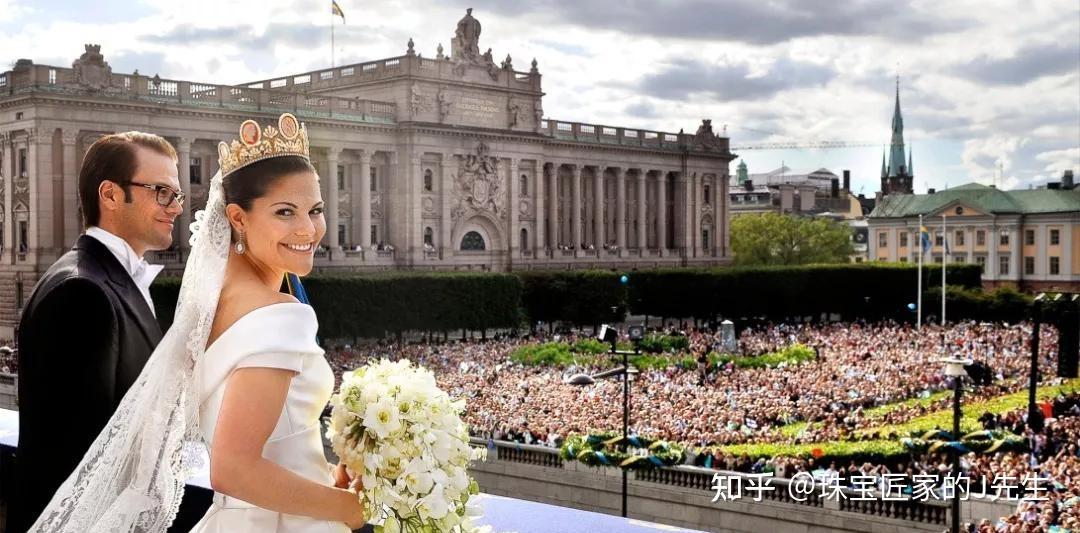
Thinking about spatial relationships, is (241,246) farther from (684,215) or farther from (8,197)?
(684,215)

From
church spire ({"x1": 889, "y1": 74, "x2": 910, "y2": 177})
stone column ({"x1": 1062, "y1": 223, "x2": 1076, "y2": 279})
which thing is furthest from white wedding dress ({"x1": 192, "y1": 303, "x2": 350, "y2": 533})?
church spire ({"x1": 889, "y1": 74, "x2": 910, "y2": 177})

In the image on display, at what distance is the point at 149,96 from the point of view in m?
60.6

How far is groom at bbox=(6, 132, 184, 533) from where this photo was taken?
15.7ft

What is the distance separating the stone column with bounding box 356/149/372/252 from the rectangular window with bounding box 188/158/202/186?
1045 centimetres

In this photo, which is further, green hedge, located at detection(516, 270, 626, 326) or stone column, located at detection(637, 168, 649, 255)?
stone column, located at detection(637, 168, 649, 255)

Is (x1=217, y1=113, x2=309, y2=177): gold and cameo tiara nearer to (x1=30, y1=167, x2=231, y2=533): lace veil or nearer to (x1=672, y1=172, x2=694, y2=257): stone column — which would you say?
(x1=30, y1=167, x2=231, y2=533): lace veil

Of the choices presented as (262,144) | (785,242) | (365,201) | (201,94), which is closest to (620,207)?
(365,201)

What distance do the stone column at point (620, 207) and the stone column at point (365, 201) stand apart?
2444cm

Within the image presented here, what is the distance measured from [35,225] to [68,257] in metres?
56.1

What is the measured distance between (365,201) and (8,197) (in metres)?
20.3

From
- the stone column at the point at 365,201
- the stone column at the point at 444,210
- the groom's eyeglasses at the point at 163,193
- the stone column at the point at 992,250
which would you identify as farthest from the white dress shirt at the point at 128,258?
the stone column at the point at 992,250

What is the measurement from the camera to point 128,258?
5367mm

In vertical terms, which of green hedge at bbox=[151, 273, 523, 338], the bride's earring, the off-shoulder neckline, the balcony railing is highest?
the balcony railing

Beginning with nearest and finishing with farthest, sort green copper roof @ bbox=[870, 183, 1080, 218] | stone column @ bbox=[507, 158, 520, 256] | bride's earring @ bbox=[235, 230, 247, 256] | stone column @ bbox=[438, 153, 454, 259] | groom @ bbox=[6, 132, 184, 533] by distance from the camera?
bride's earring @ bbox=[235, 230, 247, 256] → groom @ bbox=[6, 132, 184, 533] → stone column @ bbox=[438, 153, 454, 259] → stone column @ bbox=[507, 158, 520, 256] → green copper roof @ bbox=[870, 183, 1080, 218]
